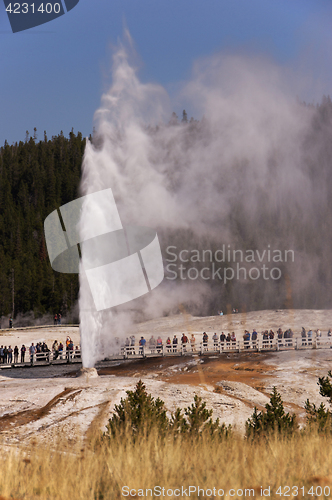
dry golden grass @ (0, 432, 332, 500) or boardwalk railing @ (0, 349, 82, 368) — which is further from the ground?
dry golden grass @ (0, 432, 332, 500)

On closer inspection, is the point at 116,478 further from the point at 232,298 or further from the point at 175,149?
the point at 175,149

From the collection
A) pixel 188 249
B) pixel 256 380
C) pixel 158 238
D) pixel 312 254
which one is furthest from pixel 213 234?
pixel 256 380

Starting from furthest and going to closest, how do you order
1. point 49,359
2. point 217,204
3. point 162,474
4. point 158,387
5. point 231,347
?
point 217,204 → point 231,347 → point 49,359 → point 158,387 → point 162,474

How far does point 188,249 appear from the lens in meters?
75.5

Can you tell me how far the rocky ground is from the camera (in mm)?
14227

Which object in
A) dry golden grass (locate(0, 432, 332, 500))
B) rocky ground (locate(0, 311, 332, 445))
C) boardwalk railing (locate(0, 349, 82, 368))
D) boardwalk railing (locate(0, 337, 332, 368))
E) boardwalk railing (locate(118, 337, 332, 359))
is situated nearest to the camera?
dry golden grass (locate(0, 432, 332, 500))

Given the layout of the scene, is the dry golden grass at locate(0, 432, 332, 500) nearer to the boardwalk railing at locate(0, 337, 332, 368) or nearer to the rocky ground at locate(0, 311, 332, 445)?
the rocky ground at locate(0, 311, 332, 445)

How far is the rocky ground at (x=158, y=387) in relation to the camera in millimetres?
14227

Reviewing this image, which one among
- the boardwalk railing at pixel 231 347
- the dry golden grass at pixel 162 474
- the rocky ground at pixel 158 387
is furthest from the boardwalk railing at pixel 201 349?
the dry golden grass at pixel 162 474

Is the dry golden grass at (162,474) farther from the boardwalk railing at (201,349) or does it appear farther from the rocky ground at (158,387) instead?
the boardwalk railing at (201,349)

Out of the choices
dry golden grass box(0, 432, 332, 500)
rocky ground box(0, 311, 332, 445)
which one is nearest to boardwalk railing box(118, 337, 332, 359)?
rocky ground box(0, 311, 332, 445)

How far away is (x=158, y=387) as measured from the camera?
17.6 metres

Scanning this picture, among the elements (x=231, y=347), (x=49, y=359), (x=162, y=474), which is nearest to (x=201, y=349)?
(x=231, y=347)

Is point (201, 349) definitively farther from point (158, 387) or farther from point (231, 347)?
point (158, 387)
